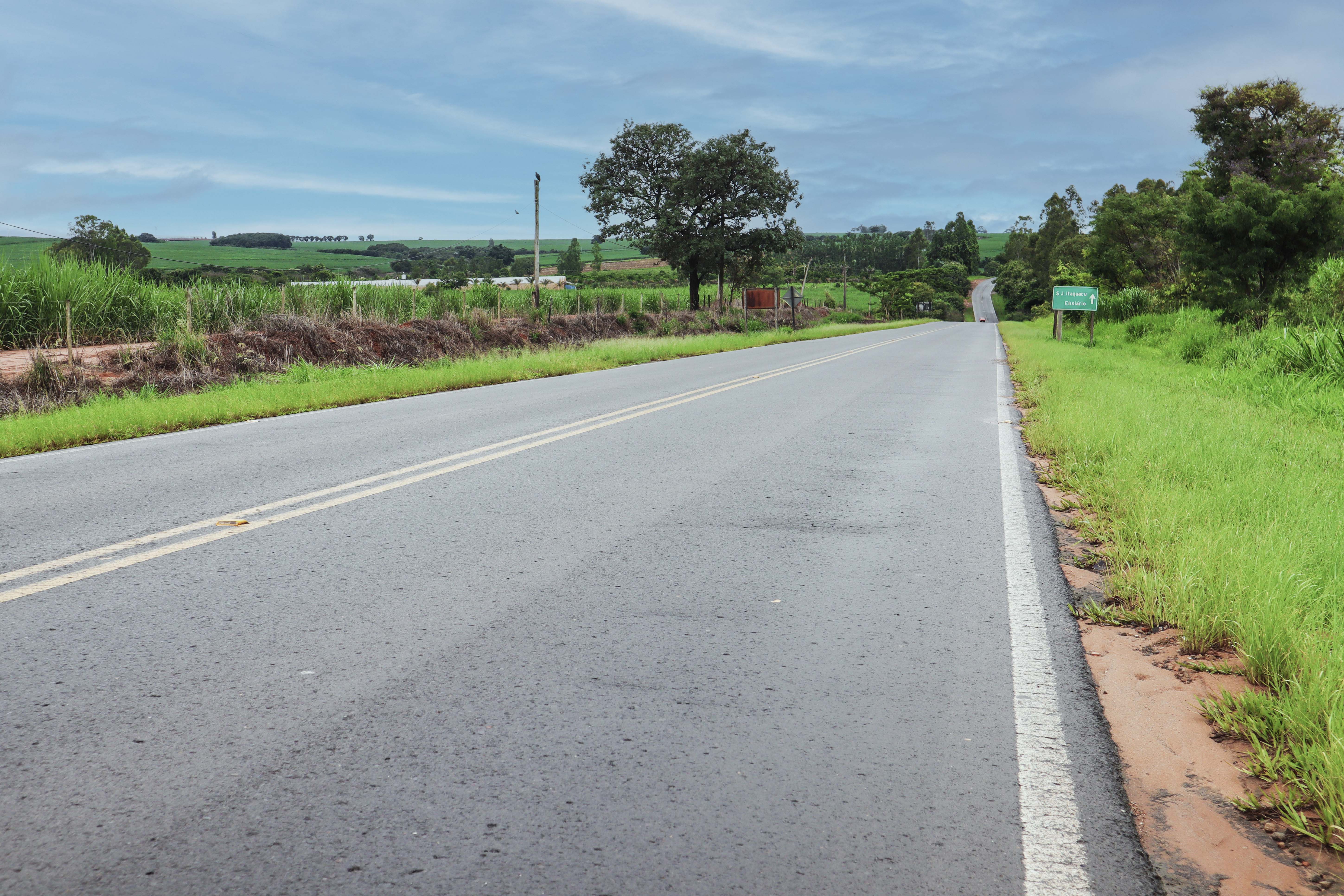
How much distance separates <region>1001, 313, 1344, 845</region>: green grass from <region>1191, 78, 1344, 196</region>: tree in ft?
87.0

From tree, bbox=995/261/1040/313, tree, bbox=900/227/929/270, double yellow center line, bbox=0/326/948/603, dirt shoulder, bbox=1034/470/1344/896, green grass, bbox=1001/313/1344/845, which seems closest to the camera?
dirt shoulder, bbox=1034/470/1344/896

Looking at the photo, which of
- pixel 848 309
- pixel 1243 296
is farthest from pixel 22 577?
pixel 848 309

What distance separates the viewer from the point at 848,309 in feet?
351

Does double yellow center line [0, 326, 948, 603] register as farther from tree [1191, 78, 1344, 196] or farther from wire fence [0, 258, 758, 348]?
tree [1191, 78, 1344, 196]

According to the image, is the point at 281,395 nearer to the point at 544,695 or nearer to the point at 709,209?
the point at 544,695

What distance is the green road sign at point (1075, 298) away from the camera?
3023cm

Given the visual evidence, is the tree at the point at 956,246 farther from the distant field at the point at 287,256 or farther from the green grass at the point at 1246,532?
the green grass at the point at 1246,532

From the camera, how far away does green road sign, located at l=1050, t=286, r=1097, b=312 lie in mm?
30234

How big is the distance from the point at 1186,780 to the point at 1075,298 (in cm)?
3132

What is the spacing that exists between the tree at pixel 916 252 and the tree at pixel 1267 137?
5801 inches

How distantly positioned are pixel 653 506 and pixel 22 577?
362 centimetres

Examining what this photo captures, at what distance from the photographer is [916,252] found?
183750 millimetres

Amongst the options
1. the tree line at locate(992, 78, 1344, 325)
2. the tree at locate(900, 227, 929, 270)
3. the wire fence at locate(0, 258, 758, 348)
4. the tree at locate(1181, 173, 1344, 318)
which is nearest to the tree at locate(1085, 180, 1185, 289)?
the tree line at locate(992, 78, 1344, 325)

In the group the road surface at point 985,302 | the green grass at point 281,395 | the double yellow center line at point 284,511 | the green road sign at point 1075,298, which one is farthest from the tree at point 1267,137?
the road surface at point 985,302
